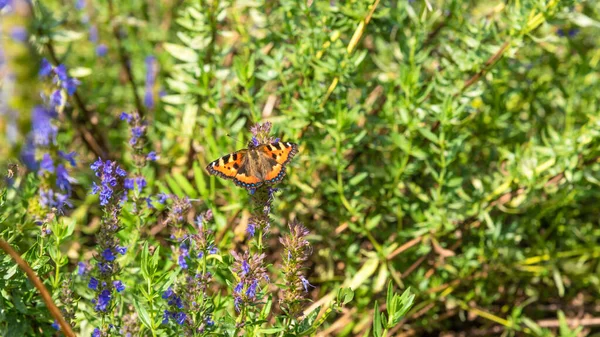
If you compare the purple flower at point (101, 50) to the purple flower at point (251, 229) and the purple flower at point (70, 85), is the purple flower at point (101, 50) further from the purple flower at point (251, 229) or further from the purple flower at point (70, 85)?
the purple flower at point (251, 229)

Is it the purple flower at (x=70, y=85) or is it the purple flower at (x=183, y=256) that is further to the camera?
the purple flower at (x=70, y=85)

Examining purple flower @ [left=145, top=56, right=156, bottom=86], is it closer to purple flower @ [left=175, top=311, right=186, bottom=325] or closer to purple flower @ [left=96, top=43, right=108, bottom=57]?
purple flower @ [left=96, top=43, right=108, bottom=57]

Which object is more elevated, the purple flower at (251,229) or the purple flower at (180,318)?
the purple flower at (251,229)

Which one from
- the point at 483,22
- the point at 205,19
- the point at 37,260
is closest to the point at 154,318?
the point at 37,260

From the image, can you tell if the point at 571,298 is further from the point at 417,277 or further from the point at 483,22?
the point at 483,22

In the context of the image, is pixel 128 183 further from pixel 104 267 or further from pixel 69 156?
pixel 69 156

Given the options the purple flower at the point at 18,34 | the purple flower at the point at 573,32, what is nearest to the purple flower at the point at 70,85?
the purple flower at the point at 18,34

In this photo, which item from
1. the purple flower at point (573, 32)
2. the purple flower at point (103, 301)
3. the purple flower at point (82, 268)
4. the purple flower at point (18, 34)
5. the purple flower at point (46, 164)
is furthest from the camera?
the purple flower at point (573, 32)
